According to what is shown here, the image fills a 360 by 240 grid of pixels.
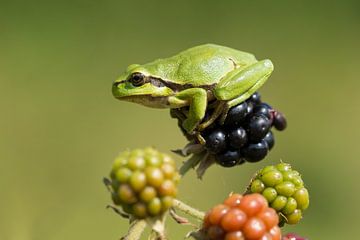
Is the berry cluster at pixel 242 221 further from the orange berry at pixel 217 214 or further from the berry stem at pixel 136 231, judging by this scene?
the berry stem at pixel 136 231

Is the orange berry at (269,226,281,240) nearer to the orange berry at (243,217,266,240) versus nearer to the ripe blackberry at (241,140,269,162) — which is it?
the orange berry at (243,217,266,240)

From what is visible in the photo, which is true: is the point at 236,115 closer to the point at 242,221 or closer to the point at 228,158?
the point at 228,158

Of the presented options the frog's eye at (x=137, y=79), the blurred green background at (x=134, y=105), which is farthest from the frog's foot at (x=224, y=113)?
the blurred green background at (x=134, y=105)

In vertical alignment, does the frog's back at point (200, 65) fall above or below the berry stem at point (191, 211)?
above

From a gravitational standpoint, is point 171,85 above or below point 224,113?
above

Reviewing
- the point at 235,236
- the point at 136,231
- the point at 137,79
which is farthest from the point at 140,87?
the point at 235,236

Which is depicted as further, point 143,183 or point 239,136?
point 239,136

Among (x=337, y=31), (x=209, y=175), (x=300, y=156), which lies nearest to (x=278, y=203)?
(x=209, y=175)
